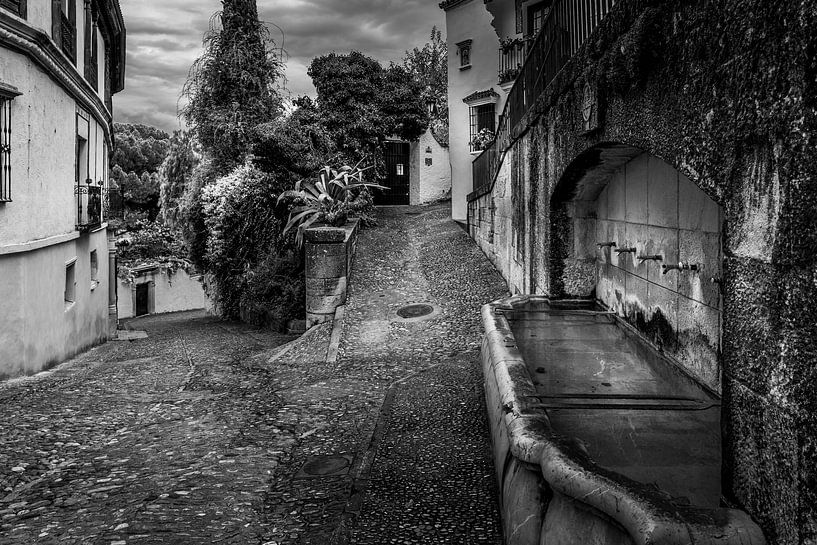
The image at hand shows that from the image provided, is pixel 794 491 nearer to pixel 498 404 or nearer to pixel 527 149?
pixel 498 404

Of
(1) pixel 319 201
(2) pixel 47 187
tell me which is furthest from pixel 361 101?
(2) pixel 47 187

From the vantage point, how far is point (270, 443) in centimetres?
569

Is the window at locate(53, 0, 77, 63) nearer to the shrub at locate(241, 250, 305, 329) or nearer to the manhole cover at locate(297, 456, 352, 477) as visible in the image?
the shrub at locate(241, 250, 305, 329)

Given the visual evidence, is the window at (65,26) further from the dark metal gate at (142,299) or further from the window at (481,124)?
the dark metal gate at (142,299)

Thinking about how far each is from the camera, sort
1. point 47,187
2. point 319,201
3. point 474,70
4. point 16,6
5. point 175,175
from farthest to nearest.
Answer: point 175,175 < point 474,70 < point 319,201 < point 47,187 < point 16,6

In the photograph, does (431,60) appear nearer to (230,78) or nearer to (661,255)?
(230,78)

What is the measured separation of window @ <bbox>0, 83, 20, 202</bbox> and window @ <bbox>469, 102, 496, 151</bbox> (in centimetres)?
1351

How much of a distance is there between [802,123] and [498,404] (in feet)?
8.27

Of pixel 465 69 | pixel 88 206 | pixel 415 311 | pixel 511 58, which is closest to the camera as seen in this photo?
pixel 415 311

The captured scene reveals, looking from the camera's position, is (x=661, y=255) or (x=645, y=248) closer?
(x=661, y=255)

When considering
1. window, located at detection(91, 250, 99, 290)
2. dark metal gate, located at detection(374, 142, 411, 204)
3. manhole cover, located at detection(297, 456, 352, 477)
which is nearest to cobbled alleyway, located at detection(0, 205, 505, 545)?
manhole cover, located at detection(297, 456, 352, 477)

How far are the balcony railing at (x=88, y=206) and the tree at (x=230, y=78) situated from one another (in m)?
5.59

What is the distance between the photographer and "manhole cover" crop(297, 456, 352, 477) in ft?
16.2

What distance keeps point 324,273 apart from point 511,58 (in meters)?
11.3
